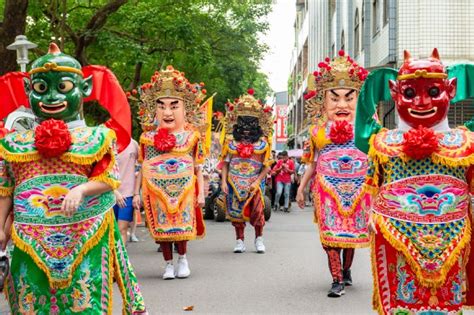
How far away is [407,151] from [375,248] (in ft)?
2.39

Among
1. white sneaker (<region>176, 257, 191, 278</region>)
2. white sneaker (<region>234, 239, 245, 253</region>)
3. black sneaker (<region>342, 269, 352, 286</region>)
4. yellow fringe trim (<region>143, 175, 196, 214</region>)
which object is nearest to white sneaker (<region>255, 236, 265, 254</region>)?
white sneaker (<region>234, 239, 245, 253</region>)

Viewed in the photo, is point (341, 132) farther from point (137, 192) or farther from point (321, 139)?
point (137, 192)

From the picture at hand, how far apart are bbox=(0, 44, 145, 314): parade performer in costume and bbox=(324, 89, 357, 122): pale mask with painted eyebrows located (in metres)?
3.41

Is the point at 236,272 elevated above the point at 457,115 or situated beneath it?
situated beneath

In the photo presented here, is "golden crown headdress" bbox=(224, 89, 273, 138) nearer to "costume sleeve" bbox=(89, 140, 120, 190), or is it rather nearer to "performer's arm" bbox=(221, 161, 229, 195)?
"performer's arm" bbox=(221, 161, 229, 195)

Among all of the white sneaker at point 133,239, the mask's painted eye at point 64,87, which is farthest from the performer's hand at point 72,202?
the white sneaker at point 133,239

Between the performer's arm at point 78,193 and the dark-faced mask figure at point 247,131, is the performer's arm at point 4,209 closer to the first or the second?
the performer's arm at point 78,193

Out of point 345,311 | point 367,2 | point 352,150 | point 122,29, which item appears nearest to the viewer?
point 345,311

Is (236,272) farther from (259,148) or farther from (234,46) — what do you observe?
(234,46)

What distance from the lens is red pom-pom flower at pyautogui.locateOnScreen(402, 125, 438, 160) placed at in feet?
15.9

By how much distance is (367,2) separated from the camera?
24.5m

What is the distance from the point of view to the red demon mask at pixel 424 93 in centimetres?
501

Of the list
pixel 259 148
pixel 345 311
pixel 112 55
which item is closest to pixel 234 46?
pixel 112 55

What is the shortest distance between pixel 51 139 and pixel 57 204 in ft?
1.38
